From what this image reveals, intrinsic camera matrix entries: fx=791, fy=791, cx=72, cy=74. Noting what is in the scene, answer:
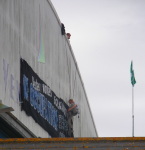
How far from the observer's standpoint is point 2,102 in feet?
94.3

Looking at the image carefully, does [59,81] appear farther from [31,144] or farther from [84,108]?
[31,144]

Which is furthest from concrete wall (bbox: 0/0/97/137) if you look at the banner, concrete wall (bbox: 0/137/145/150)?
concrete wall (bbox: 0/137/145/150)

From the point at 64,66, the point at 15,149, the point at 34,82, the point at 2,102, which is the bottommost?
the point at 15,149

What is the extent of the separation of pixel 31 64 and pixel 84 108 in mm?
22786

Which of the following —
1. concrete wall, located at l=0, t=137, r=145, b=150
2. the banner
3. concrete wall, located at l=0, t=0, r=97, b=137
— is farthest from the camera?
the banner

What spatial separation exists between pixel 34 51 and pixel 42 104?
2990 millimetres

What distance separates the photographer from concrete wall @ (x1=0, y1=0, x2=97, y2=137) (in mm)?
30172

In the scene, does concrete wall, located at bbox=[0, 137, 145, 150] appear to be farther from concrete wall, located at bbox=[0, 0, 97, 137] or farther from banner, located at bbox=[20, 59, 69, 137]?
banner, located at bbox=[20, 59, 69, 137]

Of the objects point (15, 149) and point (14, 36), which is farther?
point (14, 36)

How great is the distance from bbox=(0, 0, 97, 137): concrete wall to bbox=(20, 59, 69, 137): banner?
371 millimetres

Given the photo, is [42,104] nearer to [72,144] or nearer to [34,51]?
[34,51]

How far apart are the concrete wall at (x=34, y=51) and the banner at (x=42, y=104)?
1.22 ft

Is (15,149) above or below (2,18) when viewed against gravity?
below

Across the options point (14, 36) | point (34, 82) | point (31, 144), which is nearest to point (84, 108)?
Answer: point (34, 82)
